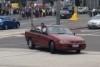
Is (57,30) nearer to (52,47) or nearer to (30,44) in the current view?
(52,47)

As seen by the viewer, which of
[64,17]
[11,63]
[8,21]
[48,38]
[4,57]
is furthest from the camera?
[64,17]

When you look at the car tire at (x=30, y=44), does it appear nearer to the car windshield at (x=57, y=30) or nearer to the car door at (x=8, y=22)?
the car windshield at (x=57, y=30)

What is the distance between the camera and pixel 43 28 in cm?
2291

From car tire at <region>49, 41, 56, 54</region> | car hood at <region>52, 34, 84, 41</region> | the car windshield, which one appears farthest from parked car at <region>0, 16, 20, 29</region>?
car tire at <region>49, 41, 56, 54</region>

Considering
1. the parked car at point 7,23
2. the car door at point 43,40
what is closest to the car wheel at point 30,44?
the car door at point 43,40

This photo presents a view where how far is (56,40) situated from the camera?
68.9ft

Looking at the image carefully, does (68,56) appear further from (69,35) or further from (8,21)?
(8,21)

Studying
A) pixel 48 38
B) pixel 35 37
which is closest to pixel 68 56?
pixel 48 38

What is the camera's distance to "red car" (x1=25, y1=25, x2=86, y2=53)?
20.9 metres

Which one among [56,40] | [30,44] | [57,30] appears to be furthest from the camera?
[30,44]

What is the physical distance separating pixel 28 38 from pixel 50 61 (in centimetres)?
639

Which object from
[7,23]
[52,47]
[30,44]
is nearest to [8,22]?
[7,23]

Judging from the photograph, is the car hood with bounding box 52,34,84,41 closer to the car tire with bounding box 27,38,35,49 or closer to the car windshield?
the car windshield

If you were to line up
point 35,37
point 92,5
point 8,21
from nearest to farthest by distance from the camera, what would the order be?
point 35,37 < point 8,21 < point 92,5
